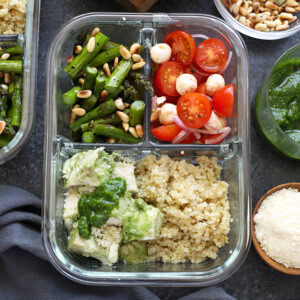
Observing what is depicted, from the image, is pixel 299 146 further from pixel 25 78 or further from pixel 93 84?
pixel 25 78

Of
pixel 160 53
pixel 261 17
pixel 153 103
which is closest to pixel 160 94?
pixel 153 103

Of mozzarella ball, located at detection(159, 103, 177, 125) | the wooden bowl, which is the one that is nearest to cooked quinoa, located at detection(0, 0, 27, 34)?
mozzarella ball, located at detection(159, 103, 177, 125)

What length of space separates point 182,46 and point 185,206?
0.77m

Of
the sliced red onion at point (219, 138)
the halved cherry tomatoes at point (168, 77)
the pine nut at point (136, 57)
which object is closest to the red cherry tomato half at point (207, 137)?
the sliced red onion at point (219, 138)

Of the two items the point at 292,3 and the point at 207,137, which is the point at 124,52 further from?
the point at 292,3

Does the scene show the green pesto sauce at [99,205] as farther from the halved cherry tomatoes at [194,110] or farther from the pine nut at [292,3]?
the pine nut at [292,3]

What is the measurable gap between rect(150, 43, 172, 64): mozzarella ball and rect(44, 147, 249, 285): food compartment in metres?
→ 0.44

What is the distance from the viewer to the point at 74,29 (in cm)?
235

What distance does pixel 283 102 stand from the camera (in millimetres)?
2393

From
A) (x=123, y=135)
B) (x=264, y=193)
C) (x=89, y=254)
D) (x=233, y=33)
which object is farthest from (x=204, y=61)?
(x=89, y=254)

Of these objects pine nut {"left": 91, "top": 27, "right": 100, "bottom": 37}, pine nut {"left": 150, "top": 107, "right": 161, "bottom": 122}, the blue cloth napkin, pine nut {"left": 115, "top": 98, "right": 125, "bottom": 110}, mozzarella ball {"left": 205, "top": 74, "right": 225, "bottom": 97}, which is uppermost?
pine nut {"left": 91, "top": 27, "right": 100, "bottom": 37}

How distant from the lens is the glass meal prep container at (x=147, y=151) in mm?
2221

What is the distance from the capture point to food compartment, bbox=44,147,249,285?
7.25ft

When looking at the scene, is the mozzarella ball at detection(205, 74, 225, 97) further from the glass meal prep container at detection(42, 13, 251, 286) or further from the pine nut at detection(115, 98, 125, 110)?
the pine nut at detection(115, 98, 125, 110)
